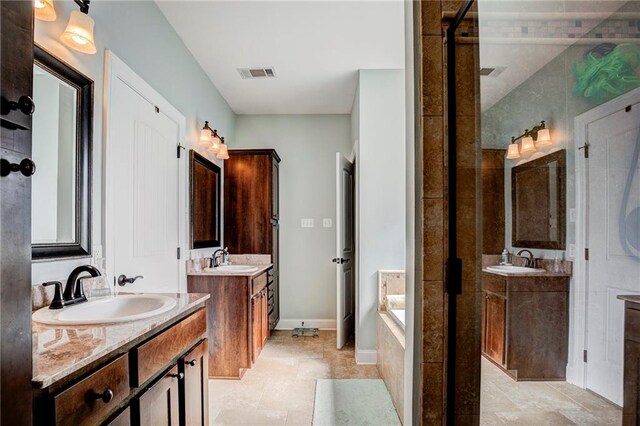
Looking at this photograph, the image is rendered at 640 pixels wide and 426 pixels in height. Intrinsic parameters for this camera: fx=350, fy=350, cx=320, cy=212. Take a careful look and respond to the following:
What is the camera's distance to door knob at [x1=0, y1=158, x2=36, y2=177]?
644 mm

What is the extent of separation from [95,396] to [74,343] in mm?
166

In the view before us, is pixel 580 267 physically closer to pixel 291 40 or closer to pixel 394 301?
pixel 394 301

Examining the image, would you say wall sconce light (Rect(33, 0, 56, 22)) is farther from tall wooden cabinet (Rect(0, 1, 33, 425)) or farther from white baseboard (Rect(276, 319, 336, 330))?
white baseboard (Rect(276, 319, 336, 330))

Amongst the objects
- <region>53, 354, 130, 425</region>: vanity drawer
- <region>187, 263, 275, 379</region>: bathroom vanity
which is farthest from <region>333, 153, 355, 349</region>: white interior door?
<region>53, 354, 130, 425</region>: vanity drawer

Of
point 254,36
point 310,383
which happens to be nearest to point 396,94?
point 254,36

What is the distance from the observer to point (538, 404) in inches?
35.2

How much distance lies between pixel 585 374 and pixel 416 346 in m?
0.49

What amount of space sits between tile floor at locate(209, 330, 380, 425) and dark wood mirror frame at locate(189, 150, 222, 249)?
1.18 meters

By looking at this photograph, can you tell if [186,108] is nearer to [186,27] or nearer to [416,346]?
[186,27]

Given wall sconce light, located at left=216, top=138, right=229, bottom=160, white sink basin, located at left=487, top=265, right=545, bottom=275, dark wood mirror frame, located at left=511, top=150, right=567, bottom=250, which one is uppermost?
wall sconce light, located at left=216, top=138, right=229, bottom=160

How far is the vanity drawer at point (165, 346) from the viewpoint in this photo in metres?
1.13

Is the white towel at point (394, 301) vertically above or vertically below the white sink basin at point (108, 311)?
below

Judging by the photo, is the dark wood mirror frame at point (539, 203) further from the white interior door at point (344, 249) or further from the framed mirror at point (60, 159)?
the white interior door at point (344, 249)

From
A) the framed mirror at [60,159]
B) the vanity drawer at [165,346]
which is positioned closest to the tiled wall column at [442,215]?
the vanity drawer at [165,346]
